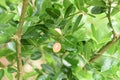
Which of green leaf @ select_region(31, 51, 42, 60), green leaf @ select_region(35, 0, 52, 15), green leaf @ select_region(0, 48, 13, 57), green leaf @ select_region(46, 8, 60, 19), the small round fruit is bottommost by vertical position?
the small round fruit

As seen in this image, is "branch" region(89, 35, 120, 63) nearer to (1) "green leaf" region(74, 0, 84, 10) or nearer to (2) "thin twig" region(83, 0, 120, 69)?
(2) "thin twig" region(83, 0, 120, 69)

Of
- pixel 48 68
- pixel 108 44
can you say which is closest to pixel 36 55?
pixel 48 68

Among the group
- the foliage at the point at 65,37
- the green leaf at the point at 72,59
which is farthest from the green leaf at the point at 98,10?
the green leaf at the point at 72,59

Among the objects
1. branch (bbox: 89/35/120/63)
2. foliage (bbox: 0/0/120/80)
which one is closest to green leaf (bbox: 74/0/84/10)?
foliage (bbox: 0/0/120/80)

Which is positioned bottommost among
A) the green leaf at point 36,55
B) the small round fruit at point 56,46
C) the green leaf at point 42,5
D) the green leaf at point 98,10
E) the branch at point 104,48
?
the branch at point 104,48

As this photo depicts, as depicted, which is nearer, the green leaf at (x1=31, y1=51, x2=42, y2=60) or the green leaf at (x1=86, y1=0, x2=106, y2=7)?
the green leaf at (x1=86, y1=0, x2=106, y2=7)

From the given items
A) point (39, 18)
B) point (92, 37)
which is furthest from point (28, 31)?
point (92, 37)

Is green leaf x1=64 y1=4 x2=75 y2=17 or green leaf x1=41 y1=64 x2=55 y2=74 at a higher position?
green leaf x1=64 y1=4 x2=75 y2=17

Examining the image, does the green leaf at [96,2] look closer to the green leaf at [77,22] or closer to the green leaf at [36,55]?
the green leaf at [77,22]
